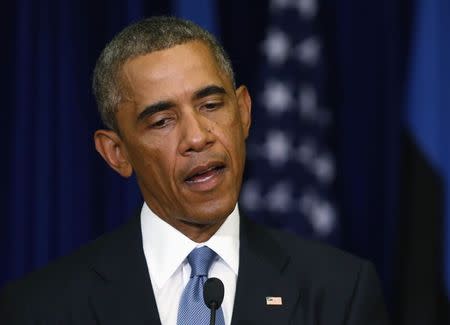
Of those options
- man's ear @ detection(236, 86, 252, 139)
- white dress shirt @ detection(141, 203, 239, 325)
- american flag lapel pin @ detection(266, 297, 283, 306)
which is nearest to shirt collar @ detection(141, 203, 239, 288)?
white dress shirt @ detection(141, 203, 239, 325)

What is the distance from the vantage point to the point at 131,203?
3508 mm

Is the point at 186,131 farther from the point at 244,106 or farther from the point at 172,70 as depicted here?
the point at 244,106

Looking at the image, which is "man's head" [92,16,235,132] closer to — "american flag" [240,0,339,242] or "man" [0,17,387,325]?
"man" [0,17,387,325]

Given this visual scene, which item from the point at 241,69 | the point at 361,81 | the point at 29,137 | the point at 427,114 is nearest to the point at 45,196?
the point at 29,137

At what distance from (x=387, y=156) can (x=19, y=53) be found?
1.44 m

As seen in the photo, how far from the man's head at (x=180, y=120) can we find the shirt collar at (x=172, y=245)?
2 centimetres

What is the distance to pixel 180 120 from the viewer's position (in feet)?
7.06

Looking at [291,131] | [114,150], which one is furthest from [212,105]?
[291,131]

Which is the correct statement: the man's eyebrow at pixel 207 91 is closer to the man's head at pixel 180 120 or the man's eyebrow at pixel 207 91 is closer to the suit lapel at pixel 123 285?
the man's head at pixel 180 120

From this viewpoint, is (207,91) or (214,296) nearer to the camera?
(214,296)

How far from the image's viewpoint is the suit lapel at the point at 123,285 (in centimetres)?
214

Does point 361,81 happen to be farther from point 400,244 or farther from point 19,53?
point 19,53

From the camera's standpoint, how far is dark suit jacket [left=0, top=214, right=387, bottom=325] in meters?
2.14

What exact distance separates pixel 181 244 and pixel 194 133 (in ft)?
0.97
